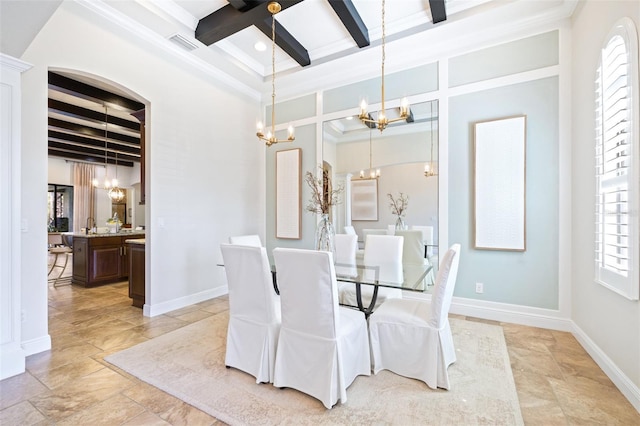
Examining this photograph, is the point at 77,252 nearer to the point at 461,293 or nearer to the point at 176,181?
the point at 176,181

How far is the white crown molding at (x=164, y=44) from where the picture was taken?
2875 millimetres

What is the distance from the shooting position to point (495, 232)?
129 inches

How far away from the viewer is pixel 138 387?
202 centimetres

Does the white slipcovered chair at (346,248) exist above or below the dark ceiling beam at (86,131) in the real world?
below

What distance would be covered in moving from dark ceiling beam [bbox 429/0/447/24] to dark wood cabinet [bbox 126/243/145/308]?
4.40 meters

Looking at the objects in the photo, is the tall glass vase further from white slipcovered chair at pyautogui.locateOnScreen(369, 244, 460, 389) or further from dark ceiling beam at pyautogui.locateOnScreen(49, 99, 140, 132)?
dark ceiling beam at pyautogui.locateOnScreen(49, 99, 140, 132)

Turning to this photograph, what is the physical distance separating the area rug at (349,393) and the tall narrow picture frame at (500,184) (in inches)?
47.2

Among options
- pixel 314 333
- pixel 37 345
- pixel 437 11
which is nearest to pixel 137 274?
pixel 37 345

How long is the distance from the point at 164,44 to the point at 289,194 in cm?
260

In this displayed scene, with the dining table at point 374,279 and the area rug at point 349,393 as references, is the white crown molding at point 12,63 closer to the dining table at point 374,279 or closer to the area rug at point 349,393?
the area rug at point 349,393

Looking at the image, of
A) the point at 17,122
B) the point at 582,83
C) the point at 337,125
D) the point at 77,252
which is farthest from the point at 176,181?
the point at 582,83

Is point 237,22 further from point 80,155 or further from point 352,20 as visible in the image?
point 80,155

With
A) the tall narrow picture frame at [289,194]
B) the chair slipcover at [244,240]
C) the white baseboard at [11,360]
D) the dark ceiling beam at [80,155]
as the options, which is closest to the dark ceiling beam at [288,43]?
the tall narrow picture frame at [289,194]

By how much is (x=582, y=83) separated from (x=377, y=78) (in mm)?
2243
